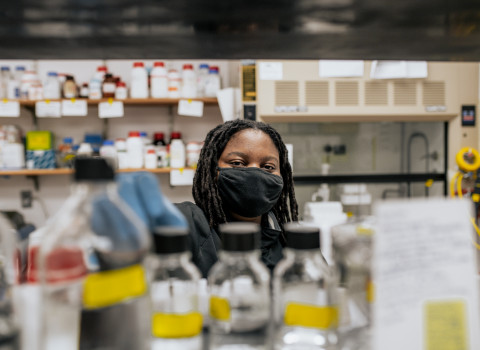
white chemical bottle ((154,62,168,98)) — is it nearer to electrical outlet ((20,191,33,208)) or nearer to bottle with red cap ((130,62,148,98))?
bottle with red cap ((130,62,148,98))

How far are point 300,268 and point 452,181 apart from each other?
227 centimetres

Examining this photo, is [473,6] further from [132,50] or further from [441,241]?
[132,50]

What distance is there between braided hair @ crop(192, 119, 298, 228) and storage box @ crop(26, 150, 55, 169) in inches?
76.0

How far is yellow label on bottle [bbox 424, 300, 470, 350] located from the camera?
16.3 inches

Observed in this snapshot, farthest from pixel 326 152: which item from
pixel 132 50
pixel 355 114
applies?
pixel 132 50

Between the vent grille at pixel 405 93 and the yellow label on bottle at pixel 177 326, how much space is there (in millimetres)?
2309

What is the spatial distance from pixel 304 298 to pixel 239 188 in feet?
3.03

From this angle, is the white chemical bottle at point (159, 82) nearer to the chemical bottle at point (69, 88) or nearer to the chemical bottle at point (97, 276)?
the chemical bottle at point (69, 88)

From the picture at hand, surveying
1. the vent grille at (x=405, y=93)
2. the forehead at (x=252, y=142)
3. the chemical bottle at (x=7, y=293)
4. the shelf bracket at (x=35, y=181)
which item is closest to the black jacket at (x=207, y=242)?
the forehead at (x=252, y=142)

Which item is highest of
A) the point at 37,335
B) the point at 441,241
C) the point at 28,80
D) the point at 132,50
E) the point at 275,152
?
the point at 28,80

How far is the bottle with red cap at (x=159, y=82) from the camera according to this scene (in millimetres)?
2979

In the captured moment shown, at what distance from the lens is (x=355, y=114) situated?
2434 mm

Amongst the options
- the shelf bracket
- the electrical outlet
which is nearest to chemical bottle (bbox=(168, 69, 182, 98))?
the shelf bracket

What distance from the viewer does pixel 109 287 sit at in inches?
15.9
